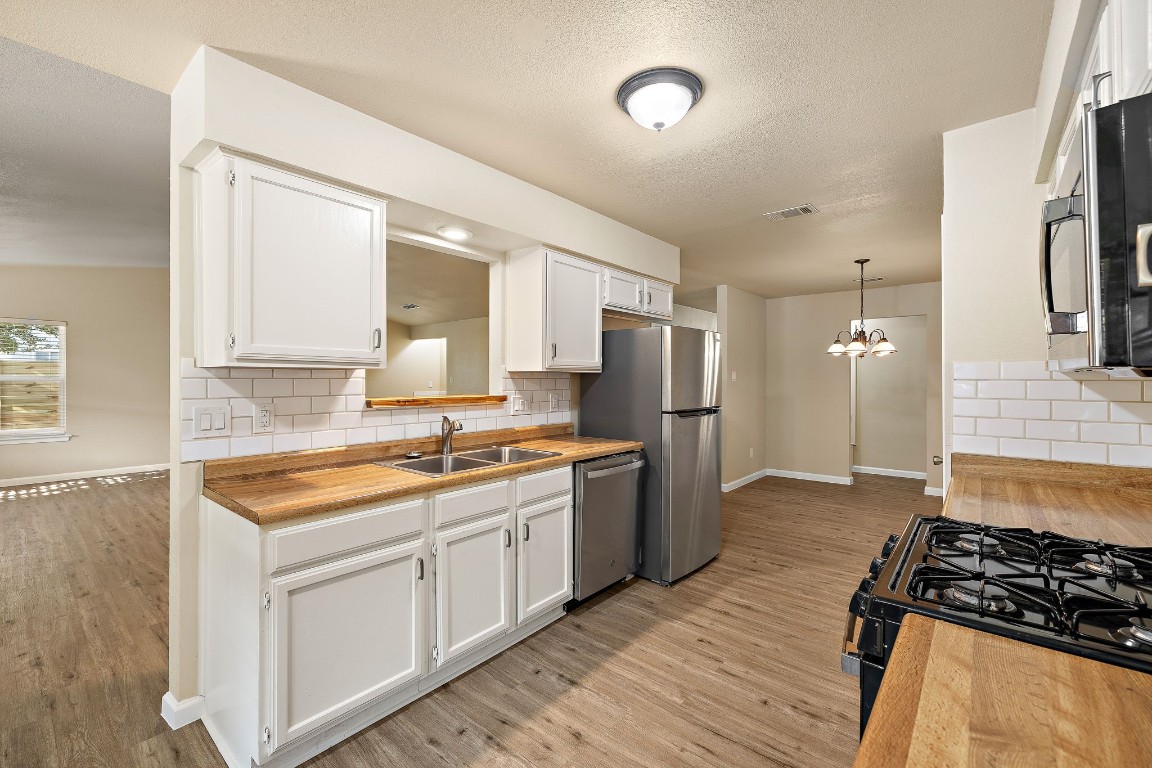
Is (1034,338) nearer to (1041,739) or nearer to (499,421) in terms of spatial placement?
(1041,739)

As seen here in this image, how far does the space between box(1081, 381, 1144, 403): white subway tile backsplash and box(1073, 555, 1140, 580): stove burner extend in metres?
1.10

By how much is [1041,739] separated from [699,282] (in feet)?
17.4

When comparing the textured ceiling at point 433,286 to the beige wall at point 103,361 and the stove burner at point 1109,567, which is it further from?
the beige wall at point 103,361

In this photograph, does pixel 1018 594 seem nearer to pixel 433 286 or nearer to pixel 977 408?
pixel 977 408

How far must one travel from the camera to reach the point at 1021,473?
79.1 inches

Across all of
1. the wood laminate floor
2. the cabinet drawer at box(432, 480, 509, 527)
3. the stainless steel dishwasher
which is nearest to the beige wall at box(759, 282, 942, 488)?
the wood laminate floor

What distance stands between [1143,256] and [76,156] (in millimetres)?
4161

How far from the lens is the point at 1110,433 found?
1.85m

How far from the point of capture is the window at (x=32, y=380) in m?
5.77

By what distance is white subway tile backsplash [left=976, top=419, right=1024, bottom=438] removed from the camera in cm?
204

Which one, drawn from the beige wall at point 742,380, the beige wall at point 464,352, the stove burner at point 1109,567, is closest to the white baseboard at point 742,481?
the beige wall at point 742,380

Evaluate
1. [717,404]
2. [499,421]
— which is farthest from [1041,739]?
[717,404]

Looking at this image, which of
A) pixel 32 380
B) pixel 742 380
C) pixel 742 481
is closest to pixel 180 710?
pixel 742 481

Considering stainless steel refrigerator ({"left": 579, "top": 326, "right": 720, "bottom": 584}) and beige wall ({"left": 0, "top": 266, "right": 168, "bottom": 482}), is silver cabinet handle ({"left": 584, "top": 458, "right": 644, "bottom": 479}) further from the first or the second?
beige wall ({"left": 0, "top": 266, "right": 168, "bottom": 482})
